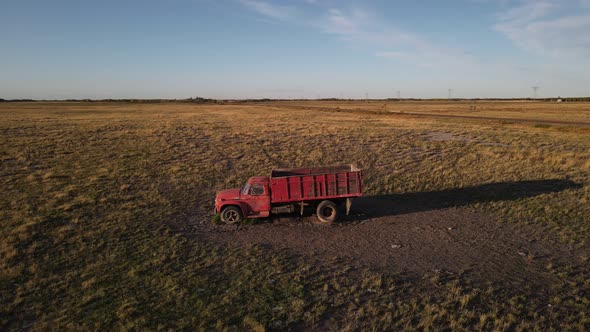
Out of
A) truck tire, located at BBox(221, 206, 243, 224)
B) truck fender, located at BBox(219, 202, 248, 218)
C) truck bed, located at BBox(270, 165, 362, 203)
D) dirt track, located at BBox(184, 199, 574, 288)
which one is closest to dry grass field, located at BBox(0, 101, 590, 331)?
dirt track, located at BBox(184, 199, 574, 288)

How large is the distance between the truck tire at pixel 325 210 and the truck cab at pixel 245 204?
80.9 inches

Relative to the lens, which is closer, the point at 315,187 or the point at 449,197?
the point at 315,187

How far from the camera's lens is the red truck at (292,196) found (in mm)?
14547

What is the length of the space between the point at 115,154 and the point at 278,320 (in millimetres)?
25247

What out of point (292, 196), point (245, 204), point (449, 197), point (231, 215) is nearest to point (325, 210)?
point (292, 196)

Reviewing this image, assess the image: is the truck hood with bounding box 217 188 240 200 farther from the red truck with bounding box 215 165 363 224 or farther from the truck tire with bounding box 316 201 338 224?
the truck tire with bounding box 316 201 338 224

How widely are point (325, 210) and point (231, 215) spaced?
3.74 m

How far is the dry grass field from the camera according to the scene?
8438mm

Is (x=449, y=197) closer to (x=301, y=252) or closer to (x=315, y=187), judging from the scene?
(x=315, y=187)

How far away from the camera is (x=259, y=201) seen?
1477 cm

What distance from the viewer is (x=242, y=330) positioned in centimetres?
790

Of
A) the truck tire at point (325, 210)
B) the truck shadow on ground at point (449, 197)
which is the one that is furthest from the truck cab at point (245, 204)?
the truck shadow on ground at point (449, 197)

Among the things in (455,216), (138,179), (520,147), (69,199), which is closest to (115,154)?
(138,179)

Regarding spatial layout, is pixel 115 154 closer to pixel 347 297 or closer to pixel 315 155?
pixel 315 155
